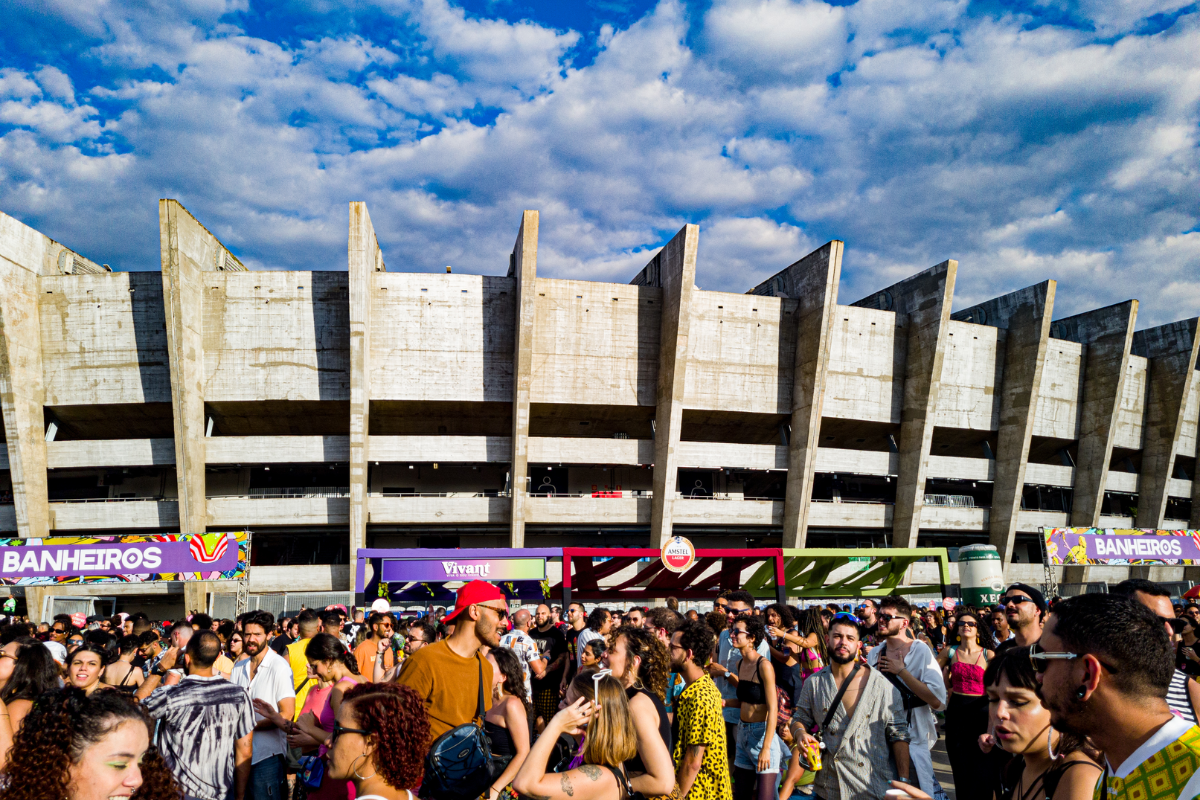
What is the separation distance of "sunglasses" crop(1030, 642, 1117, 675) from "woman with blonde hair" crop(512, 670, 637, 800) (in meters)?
1.78

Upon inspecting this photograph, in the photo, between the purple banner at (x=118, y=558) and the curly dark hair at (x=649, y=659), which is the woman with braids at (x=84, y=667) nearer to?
the curly dark hair at (x=649, y=659)

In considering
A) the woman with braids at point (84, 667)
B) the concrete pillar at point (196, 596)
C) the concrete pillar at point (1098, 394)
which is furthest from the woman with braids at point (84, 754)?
the concrete pillar at point (1098, 394)

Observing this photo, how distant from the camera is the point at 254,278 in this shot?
3062 cm

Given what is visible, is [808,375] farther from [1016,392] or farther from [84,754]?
[84,754]

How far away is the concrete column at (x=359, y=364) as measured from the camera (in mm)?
28688

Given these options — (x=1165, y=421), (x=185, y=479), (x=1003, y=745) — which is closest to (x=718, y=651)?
(x=1003, y=745)

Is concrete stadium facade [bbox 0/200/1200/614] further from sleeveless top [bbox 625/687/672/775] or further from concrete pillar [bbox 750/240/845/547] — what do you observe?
sleeveless top [bbox 625/687/672/775]

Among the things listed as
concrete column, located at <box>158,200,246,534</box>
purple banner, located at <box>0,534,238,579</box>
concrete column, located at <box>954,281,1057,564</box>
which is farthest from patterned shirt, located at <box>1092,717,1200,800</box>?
concrete column, located at <box>954,281,1057,564</box>

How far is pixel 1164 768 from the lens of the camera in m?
1.85

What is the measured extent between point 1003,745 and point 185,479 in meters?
31.9

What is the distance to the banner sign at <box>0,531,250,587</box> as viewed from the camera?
58.4ft

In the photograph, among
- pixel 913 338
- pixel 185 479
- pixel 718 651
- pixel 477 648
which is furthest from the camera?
pixel 913 338

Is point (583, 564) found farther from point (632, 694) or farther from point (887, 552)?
point (632, 694)

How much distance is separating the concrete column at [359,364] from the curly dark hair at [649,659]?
2651cm
